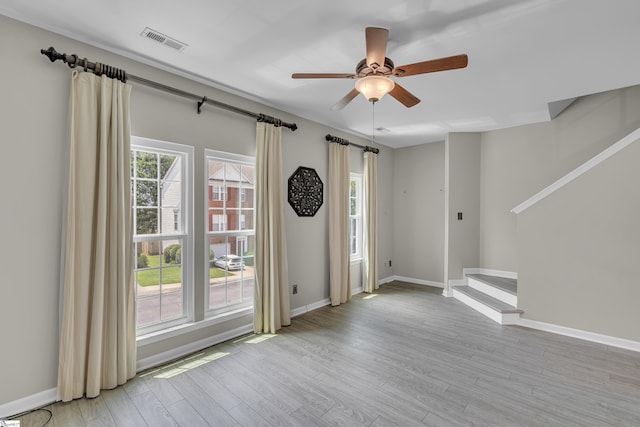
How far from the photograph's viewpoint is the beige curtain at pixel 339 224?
4.59 meters

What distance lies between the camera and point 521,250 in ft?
12.8

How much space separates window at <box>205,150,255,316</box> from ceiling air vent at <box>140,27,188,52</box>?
1.02m

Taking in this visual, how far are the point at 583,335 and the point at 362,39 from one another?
4.04 meters

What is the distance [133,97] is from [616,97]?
567 centimetres

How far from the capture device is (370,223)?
213 inches

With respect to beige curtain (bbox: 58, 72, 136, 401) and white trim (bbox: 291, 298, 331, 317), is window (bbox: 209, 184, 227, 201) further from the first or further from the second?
white trim (bbox: 291, 298, 331, 317)

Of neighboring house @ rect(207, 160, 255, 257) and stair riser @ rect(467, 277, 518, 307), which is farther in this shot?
stair riser @ rect(467, 277, 518, 307)

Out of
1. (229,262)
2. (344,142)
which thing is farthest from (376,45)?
(344,142)

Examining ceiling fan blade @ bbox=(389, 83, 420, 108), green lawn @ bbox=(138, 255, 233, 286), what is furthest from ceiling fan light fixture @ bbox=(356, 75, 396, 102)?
green lawn @ bbox=(138, 255, 233, 286)

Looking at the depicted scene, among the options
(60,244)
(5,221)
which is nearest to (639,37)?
(60,244)

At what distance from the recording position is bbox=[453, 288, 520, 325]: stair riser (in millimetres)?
3852

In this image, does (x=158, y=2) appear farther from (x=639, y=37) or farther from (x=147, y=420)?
(x=639, y=37)

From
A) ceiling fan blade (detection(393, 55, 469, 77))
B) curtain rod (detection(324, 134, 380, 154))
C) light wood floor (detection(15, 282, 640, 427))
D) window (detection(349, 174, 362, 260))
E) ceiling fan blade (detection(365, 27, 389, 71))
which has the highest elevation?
curtain rod (detection(324, 134, 380, 154))

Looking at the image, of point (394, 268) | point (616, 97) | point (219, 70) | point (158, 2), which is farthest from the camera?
point (394, 268)
